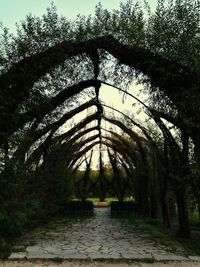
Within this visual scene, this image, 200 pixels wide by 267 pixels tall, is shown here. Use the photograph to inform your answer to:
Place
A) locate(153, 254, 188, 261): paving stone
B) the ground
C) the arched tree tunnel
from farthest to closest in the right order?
the arched tree tunnel, locate(153, 254, 188, 261): paving stone, the ground

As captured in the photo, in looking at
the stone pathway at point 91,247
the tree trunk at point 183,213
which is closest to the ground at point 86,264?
the stone pathway at point 91,247

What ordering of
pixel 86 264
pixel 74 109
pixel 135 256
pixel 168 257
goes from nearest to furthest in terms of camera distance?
A: 1. pixel 86 264
2. pixel 168 257
3. pixel 135 256
4. pixel 74 109

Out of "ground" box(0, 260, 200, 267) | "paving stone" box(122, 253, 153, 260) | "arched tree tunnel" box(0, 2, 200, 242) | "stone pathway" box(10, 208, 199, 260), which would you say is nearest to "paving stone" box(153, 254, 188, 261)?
"stone pathway" box(10, 208, 199, 260)

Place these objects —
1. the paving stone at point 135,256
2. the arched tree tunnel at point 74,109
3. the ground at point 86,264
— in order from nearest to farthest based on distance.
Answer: the ground at point 86,264, the paving stone at point 135,256, the arched tree tunnel at point 74,109

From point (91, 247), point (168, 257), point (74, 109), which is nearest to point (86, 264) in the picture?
point (168, 257)

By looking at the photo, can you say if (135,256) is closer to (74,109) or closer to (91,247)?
(91,247)

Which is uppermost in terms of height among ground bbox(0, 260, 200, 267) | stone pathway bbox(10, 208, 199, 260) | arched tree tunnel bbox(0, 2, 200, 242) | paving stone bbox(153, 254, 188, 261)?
arched tree tunnel bbox(0, 2, 200, 242)

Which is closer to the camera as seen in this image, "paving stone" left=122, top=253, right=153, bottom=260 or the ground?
the ground

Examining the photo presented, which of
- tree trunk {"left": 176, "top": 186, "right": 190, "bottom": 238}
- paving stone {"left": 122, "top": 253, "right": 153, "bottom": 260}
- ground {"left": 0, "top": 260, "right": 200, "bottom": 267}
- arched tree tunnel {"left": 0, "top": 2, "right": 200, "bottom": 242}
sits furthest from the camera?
tree trunk {"left": 176, "top": 186, "right": 190, "bottom": 238}

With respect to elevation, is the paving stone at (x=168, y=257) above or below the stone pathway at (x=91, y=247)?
below

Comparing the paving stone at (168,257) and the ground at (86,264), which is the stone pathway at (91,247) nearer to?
the paving stone at (168,257)

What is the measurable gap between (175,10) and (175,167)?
3486 mm

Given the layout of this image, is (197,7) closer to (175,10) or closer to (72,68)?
(175,10)

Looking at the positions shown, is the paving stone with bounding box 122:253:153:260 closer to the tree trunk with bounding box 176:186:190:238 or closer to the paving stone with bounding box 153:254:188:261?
the paving stone with bounding box 153:254:188:261
